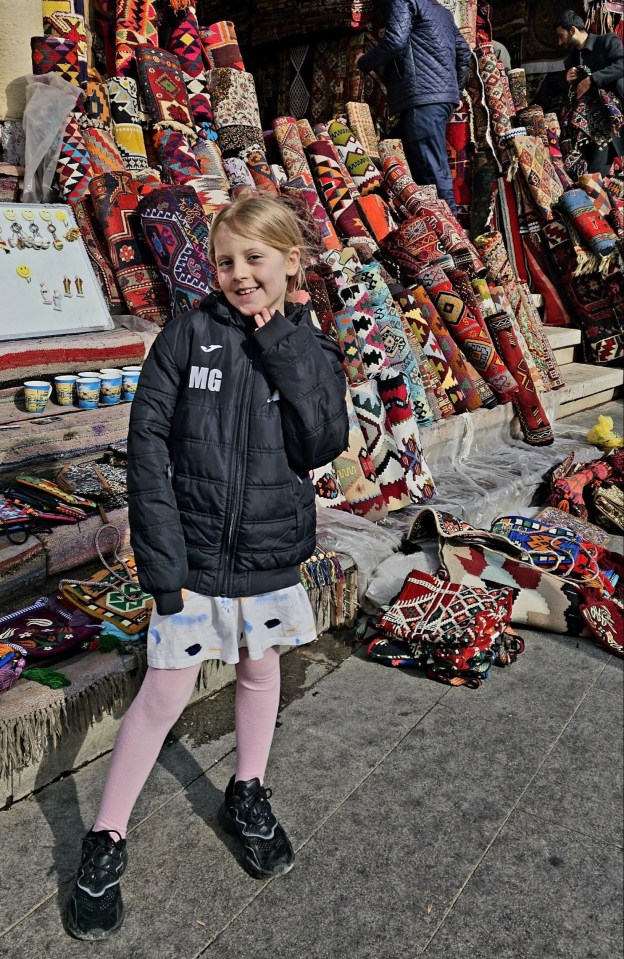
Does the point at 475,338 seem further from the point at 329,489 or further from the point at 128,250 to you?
the point at 128,250

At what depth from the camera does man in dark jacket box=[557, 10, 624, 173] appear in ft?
26.0

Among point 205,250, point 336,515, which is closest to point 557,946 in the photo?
point 336,515

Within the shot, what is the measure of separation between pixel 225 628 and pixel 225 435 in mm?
418

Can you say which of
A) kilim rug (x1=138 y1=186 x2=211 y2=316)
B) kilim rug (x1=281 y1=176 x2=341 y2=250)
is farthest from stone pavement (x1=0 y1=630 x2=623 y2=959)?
kilim rug (x1=281 y1=176 x2=341 y2=250)

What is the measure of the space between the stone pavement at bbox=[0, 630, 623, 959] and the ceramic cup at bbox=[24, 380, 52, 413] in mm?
1329

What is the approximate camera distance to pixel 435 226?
18.2 feet

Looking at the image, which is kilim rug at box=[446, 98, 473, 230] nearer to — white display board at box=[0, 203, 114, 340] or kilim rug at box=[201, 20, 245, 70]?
kilim rug at box=[201, 20, 245, 70]

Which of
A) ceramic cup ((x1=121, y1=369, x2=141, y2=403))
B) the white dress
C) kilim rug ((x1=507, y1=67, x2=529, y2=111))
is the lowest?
the white dress

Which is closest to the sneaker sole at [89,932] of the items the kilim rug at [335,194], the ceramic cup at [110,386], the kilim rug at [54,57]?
the ceramic cup at [110,386]

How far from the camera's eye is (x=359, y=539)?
326 cm

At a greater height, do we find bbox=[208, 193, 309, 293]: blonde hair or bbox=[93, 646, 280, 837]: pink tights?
bbox=[208, 193, 309, 293]: blonde hair

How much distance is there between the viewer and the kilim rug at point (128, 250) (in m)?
4.02

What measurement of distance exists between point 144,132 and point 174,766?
421cm

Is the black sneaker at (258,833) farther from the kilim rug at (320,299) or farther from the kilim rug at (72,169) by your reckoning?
the kilim rug at (72,169)
